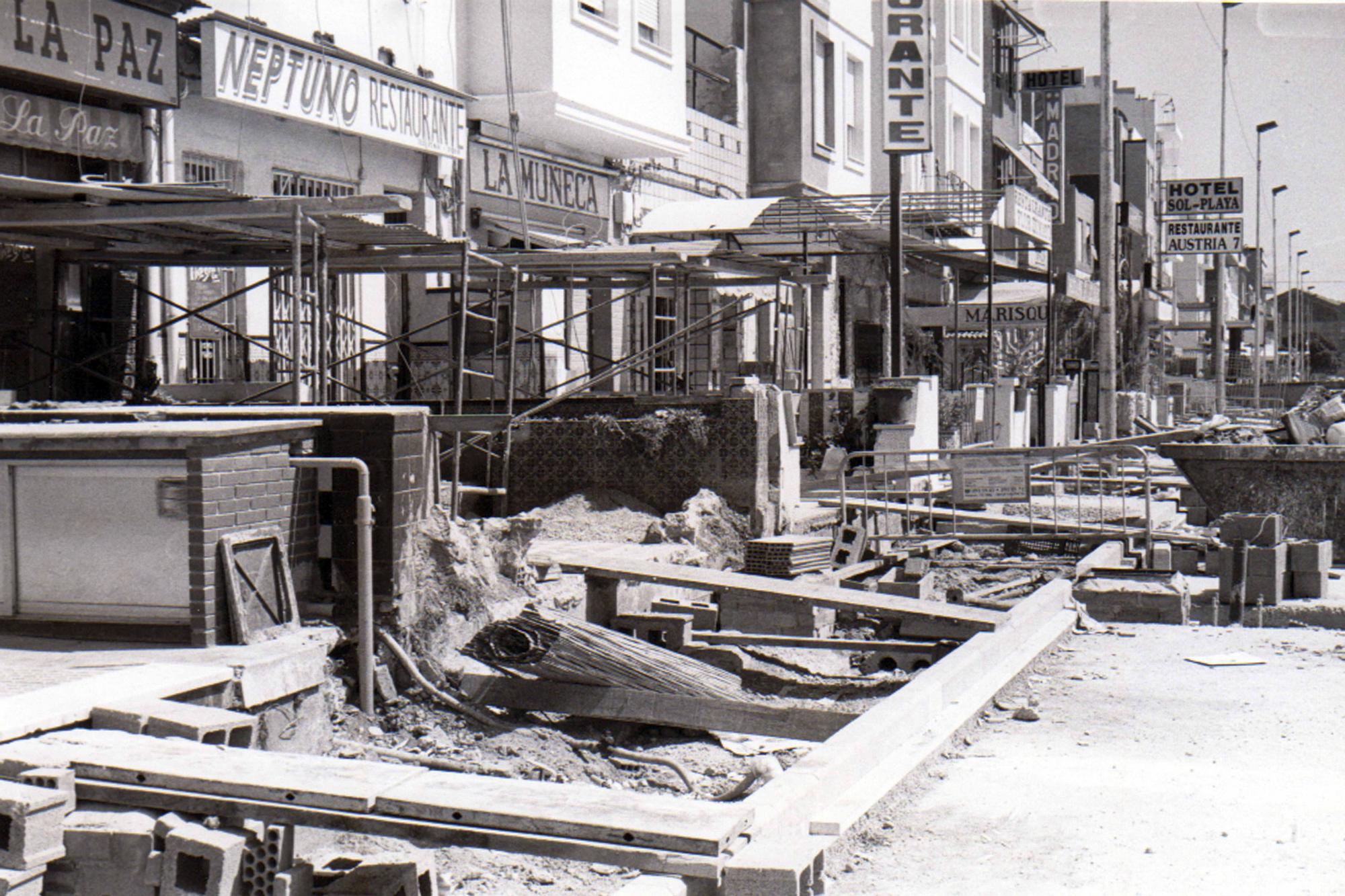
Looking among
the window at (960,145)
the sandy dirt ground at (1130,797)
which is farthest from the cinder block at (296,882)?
the window at (960,145)

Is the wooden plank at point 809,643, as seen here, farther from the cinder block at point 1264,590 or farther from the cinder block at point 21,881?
the cinder block at point 21,881

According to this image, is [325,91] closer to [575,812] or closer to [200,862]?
[200,862]

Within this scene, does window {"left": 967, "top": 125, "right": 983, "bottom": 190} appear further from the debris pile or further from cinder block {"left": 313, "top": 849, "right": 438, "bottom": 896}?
cinder block {"left": 313, "top": 849, "right": 438, "bottom": 896}

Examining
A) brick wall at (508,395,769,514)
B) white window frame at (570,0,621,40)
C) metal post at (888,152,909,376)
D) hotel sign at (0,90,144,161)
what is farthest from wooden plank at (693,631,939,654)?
white window frame at (570,0,621,40)

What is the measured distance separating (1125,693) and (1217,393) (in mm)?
38906

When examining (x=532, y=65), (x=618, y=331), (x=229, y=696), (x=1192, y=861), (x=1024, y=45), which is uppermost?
(x=1024, y=45)

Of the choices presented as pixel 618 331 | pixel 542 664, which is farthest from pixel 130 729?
pixel 618 331

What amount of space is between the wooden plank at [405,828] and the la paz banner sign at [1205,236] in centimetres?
2820

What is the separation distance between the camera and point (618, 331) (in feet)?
71.6

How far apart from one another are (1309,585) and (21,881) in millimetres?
10209

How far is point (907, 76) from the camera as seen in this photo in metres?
21.3

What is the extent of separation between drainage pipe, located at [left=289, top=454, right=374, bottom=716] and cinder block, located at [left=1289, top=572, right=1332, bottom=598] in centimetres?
787

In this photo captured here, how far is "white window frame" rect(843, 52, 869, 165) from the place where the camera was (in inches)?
1227

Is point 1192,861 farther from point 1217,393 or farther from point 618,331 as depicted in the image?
point 1217,393
